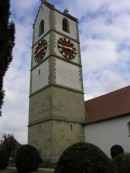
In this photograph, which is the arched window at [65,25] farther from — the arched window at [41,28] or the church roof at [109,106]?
the church roof at [109,106]

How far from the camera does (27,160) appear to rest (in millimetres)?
19750

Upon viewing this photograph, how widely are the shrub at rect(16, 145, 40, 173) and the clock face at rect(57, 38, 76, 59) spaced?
1348cm

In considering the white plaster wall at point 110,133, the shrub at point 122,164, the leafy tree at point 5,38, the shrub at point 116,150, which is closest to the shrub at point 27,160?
the shrub at point 116,150

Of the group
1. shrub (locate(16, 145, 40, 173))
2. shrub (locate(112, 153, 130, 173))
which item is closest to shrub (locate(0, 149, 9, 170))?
shrub (locate(16, 145, 40, 173))

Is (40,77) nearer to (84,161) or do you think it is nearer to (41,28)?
(41,28)

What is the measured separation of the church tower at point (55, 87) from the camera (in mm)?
25828

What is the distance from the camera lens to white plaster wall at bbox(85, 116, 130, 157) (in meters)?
23.5

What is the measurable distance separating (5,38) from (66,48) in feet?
61.0

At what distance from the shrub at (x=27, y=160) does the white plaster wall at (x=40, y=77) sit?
9568 millimetres

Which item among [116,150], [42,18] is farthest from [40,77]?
[116,150]

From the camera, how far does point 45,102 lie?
89.7ft

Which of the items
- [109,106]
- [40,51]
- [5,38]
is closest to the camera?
[5,38]

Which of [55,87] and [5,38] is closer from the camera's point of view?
[5,38]

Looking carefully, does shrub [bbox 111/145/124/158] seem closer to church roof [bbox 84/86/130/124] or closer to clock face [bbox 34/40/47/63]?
church roof [bbox 84/86/130/124]
